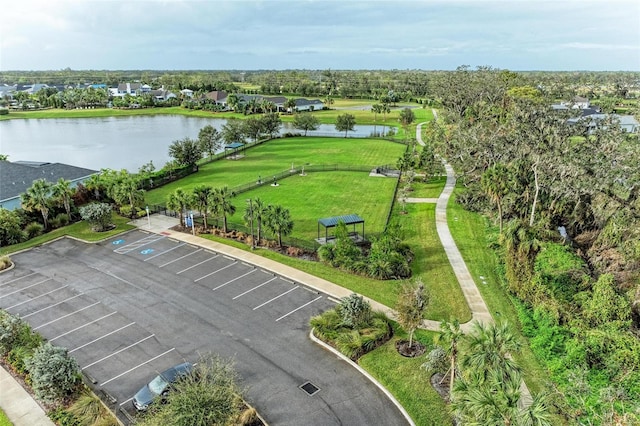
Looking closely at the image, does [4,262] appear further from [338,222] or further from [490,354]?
[490,354]

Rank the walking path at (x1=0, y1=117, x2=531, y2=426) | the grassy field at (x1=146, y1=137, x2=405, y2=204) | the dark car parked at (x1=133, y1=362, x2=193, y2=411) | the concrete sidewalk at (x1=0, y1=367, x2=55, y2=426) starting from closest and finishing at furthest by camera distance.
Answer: the concrete sidewalk at (x1=0, y1=367, x2=55, y2=426) < the dark car parked at (x1=133, y1=362, x2=193, y2=411) < the walking path at (x1=0, y1=117, x2=531, y2=426) < the grassy field at (x1=146, y1=137, x2=405, y2=204)

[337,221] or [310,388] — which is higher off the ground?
[337,221]

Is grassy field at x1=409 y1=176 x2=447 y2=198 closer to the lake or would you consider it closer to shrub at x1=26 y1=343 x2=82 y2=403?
shrub at x1=26 y1=343 x2=82 y2=403

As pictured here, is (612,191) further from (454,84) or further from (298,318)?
(454,84)

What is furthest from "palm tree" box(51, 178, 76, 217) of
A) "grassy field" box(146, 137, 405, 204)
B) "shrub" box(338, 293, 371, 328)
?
"shrub" box(338, 293, 371, 328)

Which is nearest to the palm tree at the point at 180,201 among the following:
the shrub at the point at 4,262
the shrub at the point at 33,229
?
the shrub at the point at 33,229

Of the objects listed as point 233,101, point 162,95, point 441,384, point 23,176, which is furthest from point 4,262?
point 162,95
